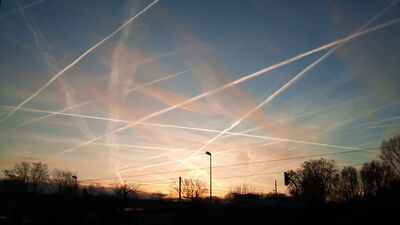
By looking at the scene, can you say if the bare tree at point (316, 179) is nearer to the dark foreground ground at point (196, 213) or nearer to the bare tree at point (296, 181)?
the bare tree at point (296, 181)

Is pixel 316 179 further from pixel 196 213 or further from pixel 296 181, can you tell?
pixel 196 213

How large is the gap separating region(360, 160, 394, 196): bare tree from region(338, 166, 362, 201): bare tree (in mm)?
2951

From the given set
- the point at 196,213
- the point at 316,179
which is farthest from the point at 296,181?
the point at 196,213

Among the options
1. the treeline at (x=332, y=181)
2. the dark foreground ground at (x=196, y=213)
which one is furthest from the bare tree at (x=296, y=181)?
the dark foreground ground at (x=196, y=213)

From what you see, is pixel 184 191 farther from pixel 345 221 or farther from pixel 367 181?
pixel 367 181

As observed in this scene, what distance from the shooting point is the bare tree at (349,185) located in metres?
98.7

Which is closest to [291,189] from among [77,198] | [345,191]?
[345,191]

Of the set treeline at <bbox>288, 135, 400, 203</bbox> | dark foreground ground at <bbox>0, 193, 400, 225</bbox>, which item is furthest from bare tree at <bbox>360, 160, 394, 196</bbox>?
dark foreground ground at <bbox>0, 193, 400, 225</bbox>

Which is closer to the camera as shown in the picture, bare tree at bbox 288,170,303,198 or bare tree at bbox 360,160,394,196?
bare tree at bbox 360,160,394,196

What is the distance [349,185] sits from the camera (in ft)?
330

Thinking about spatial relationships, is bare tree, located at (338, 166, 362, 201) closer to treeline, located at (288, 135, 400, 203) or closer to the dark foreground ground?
treeline, located at (288, 135, 400, 203)

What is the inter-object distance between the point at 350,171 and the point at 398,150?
117ft

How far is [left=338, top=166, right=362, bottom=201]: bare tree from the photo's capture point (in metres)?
98.7

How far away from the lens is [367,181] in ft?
315
